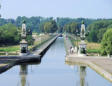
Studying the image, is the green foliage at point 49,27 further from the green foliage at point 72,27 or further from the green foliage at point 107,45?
the green foliage at point 107,45

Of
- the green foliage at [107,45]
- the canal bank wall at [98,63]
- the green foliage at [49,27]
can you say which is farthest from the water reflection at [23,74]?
the green foliage at [49,27]

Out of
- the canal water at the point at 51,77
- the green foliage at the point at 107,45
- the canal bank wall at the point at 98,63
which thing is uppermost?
the green foliage at the point at 107,45

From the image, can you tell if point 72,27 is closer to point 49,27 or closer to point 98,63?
point 49,27

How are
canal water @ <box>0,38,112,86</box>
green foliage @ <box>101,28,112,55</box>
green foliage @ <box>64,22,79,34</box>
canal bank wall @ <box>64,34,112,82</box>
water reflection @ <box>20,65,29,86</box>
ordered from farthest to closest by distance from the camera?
green foliage @ <box>64,22,79,34</box>
green foliage @ <box>101,28,112,55</box>
canal bank wall @ <box>64,34,112,82</box>
water reflection @ <box>20,65,29,86</box>
canal water @ <box>0,38,112,86</box>

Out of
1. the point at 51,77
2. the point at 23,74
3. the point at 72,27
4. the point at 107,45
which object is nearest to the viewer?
the point at 51,77

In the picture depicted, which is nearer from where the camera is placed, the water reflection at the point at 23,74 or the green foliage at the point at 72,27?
the water reflection at the point at 23,74

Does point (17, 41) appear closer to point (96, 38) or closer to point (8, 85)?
point (96, 38)

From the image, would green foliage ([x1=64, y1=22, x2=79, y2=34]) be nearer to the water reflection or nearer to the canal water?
the water reflection

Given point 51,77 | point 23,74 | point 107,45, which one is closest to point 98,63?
point 51,77

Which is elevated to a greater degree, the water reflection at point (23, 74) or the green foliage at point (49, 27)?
the green foliage at point (49, 27)

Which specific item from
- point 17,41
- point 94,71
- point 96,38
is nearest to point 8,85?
point 94,71

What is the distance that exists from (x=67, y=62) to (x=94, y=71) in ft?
25.2

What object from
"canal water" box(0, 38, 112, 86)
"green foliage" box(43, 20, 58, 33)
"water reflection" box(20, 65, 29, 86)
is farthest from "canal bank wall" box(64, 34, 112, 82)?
"green foliage" box(43, 20, 58, 33)

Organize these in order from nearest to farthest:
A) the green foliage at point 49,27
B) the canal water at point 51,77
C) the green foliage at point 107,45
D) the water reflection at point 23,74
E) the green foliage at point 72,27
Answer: the canal water at point 51,77
the water reflection at point 23,74
the green foliage at point 107,45
the green foliage at point 49,27
the green foliage at point 72,27
